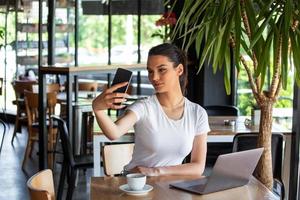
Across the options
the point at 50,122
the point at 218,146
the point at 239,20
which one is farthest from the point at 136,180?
the point at 50,122

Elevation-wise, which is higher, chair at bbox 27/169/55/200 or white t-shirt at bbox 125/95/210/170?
white t-shirt at bbox 125/95/210/170

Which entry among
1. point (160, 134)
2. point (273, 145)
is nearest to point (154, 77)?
point (160, 134)

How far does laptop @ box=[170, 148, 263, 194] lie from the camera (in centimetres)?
247

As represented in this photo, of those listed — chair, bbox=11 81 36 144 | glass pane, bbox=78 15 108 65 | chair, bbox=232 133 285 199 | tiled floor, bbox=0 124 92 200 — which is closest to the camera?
chair, bbox=232 133 285 199

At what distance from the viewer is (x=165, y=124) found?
3.03 m

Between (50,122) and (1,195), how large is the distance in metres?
1.36

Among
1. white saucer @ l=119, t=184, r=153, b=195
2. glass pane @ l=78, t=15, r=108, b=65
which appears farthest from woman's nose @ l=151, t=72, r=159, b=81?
glass pane @ l=78, t=15, r=108, b=65

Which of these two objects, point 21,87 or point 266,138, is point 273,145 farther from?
point 21,87

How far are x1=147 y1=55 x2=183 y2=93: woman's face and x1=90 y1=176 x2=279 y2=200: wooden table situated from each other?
520 mm

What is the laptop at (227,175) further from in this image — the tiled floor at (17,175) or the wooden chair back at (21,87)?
the wooden chair back at (21,87)

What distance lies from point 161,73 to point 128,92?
450 cm

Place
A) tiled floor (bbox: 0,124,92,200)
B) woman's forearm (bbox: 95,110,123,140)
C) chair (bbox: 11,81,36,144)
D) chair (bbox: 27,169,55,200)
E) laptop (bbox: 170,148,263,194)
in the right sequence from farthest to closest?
chair (bbox: 11,81,36,144) < tiled floor (bbox: 0,124,92,200) < woman's forearm (bbox: 95,110,123,140) < laptop (bbox: 170,148,263,194) < chair (bbox: 27,169,55,200)

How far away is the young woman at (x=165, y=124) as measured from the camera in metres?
3.01

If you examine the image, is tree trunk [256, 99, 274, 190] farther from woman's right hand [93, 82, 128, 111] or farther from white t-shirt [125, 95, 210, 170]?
woman's right hand [93, 82, 128, 111]
